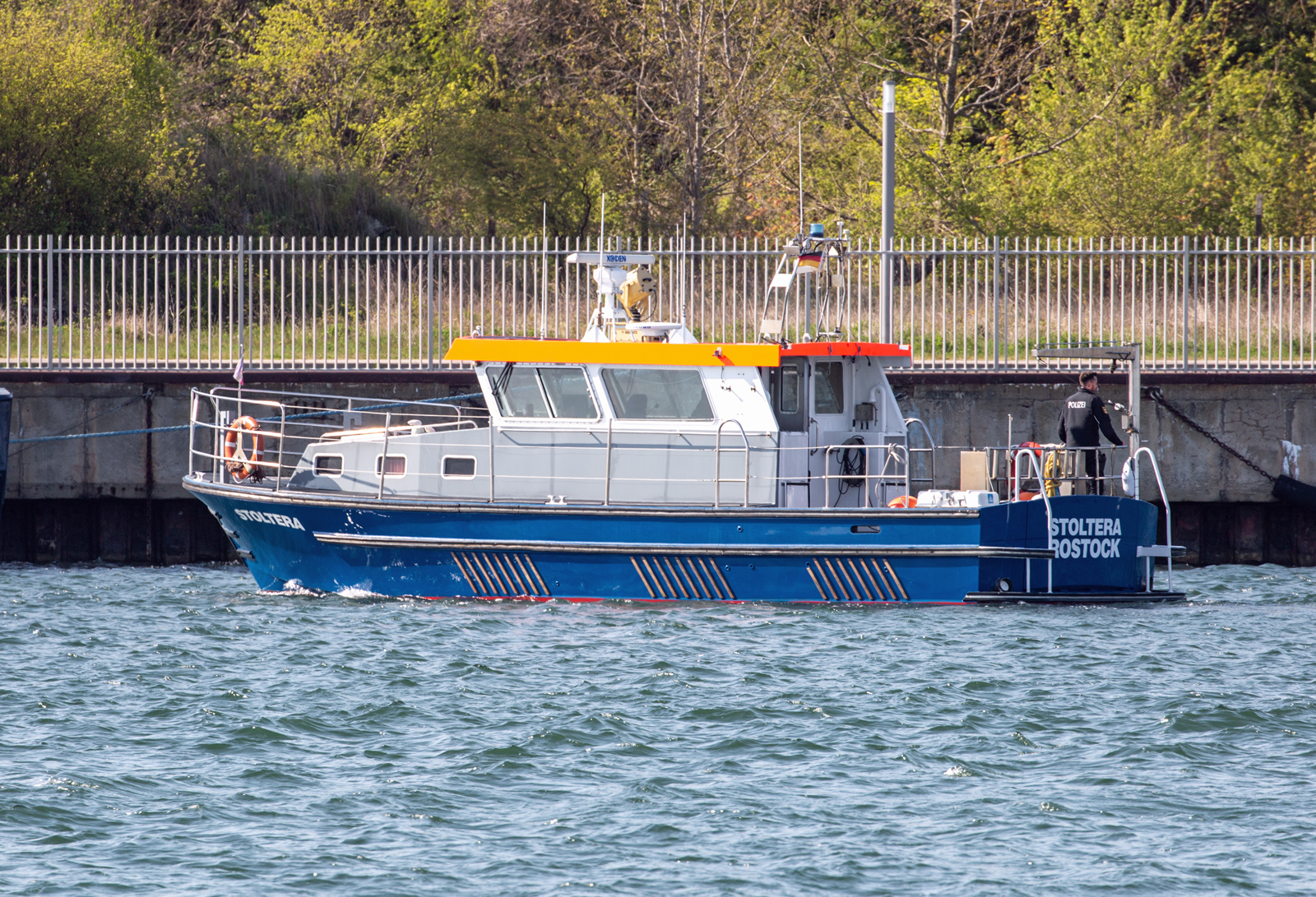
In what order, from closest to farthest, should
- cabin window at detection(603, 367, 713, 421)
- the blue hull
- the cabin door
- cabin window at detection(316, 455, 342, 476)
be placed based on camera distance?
the blue hull < cabin window at detection(603, 367, 713, 421) < the cabin door < cabin window at detection(316, 455, 342, 476)

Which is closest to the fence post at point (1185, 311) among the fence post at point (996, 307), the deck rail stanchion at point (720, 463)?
the fence post at point (996, 307)

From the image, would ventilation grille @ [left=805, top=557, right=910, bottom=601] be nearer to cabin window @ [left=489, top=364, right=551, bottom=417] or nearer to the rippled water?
the rippled water

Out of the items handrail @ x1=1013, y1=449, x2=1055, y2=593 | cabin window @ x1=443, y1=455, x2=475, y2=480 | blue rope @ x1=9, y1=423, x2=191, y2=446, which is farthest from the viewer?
blue rope @ x1=9, y1=423, x2=191, y2=446

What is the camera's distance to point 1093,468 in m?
14.9

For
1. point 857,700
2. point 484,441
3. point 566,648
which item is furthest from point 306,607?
point 857,700

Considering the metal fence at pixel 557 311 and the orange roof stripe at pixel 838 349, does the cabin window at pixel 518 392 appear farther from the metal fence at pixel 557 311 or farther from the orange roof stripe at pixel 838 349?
the metal fence at pixel 557 311

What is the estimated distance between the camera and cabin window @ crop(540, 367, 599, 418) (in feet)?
46.6

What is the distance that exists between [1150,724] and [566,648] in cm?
441

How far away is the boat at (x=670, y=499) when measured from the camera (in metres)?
13.6

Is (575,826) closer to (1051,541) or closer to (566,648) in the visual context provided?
(566,648)

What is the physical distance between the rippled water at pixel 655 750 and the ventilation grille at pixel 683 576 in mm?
213

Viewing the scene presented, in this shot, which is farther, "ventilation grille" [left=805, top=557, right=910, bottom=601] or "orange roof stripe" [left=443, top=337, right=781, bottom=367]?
"orange roof stripe" [left=443, top=337, right=781, bottom=367]

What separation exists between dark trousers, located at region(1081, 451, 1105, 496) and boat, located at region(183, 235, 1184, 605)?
0.63ft

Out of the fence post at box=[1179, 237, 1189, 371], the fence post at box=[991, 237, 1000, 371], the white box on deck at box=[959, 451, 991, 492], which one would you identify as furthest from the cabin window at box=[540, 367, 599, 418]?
the fence post at box=[1179, 237, 1189, 371]
